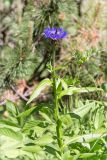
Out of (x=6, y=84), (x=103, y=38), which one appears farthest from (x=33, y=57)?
(x=103, y=38)

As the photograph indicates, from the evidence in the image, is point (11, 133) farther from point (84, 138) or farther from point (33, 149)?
point (84, 138)

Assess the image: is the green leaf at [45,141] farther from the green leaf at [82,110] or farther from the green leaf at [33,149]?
the green leaf at [82,110]

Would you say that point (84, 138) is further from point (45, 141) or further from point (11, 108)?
point (11, 108)

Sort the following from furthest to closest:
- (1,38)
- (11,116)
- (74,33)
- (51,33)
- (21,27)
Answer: (1,38), (74,33), (21,27), (11,116), (51,33)

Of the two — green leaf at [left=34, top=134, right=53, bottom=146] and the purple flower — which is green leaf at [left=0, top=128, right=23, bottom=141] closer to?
green leaf at [left=34, top=134, right=53, bottom=146]

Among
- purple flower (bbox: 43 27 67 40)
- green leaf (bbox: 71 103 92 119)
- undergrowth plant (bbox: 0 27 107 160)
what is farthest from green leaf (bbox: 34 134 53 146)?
purple flower (bbox: 43 27 67 40)

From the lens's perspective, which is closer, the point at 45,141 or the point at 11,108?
the point at 45,141

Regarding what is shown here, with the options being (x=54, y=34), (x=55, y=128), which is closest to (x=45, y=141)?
(x=55, y=128)

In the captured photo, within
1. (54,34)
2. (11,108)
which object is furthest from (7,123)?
(54,34)

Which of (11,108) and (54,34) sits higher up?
(54,34)

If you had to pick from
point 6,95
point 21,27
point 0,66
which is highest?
point 21,27

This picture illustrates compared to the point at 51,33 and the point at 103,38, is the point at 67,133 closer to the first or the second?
the point at 51,33
